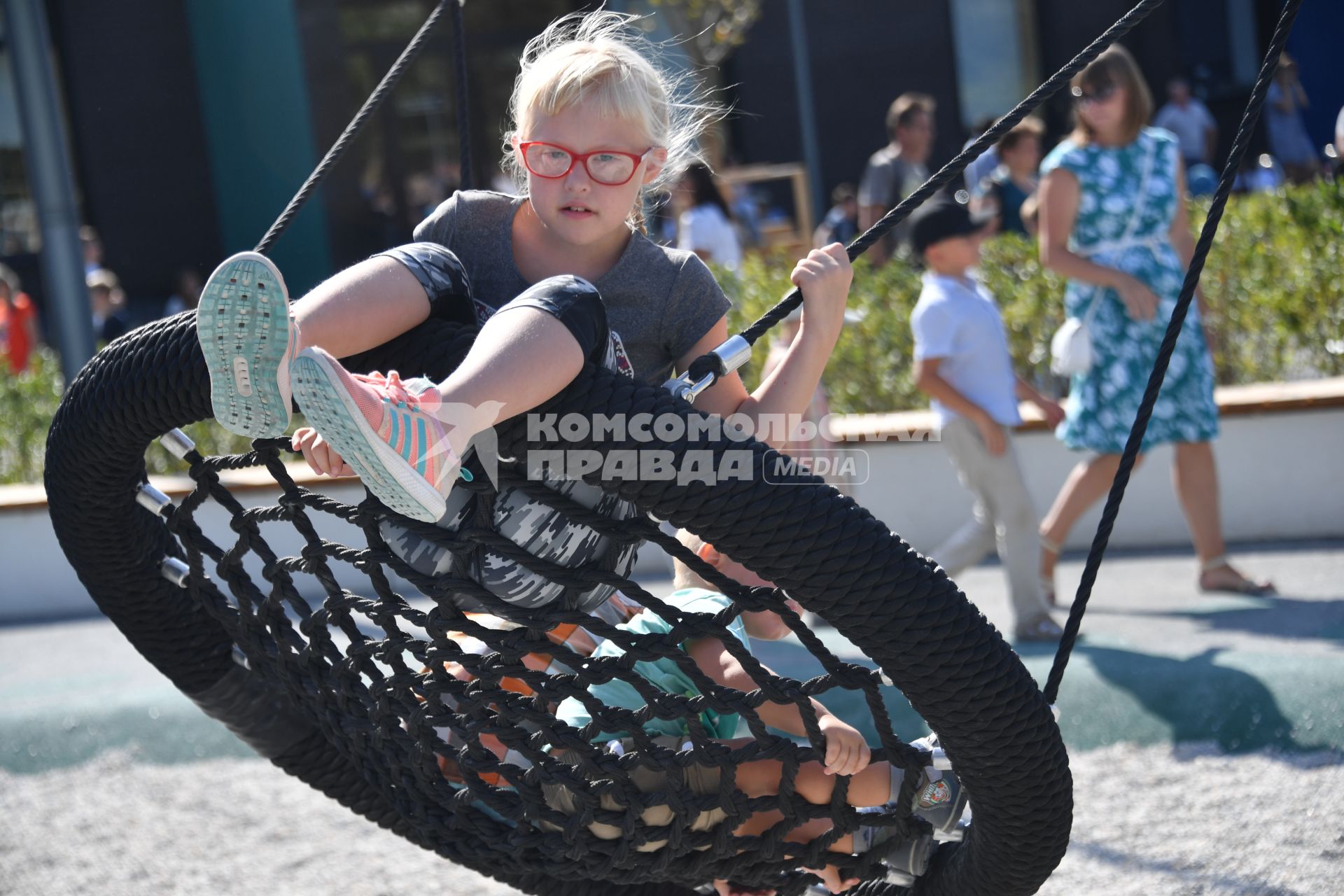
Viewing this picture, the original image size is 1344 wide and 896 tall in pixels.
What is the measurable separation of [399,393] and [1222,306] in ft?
Result: 15.2

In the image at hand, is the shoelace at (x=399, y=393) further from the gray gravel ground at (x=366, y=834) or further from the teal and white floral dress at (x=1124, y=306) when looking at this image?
the teal and white floral dress at (x=1124, y=306)

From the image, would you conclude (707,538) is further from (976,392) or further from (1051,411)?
(1051,411)

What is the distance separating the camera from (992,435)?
12.9 ft

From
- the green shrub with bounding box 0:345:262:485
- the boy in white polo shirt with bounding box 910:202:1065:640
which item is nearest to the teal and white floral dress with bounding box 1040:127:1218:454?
the boy in white polo shirt with bounding box 910:202:1065:640

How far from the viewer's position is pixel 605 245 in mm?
2090

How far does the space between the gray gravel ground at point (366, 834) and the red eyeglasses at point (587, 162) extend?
1.79m

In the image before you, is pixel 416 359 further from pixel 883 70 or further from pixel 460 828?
pixel 883 70

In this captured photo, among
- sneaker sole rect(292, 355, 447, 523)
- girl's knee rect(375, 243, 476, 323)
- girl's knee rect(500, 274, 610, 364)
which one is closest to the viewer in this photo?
sneaker sole rect(292, 355, 447, 523)

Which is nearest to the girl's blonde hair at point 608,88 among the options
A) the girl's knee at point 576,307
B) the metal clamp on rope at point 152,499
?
the girl's knee at point 576,307

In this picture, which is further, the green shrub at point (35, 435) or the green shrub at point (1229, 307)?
the green shrub at point (35, 435)

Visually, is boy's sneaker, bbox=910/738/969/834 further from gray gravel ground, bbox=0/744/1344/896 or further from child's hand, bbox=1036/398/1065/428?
child's hand, bbox=1036/398/1065/428

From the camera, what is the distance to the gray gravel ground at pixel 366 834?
284 cm

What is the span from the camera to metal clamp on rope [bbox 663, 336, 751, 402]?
1.62 m

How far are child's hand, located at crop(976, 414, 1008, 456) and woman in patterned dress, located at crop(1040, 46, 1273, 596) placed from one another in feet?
1.01
